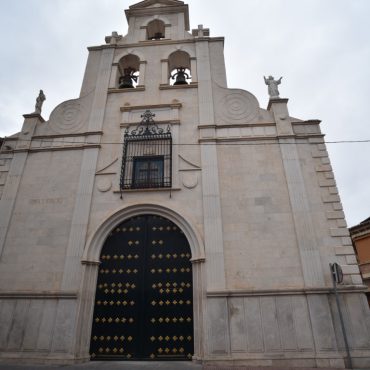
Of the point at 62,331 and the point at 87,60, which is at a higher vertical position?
the point at 87,60

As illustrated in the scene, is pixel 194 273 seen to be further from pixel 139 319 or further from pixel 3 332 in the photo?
pixel 3 332

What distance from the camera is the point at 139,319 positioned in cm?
855

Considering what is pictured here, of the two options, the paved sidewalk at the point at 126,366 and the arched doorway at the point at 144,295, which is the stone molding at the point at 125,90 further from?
the paved sidewalk at the point at 126,366

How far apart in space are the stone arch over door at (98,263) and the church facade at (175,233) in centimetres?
4

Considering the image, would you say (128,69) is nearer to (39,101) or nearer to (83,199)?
(39,101)

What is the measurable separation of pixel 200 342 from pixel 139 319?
1.98 meters

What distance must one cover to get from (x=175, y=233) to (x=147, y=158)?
3.16 metres

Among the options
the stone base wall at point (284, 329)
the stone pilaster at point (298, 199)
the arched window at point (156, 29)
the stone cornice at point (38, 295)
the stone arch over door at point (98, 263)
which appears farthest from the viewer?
the arched window at point (156, 29)

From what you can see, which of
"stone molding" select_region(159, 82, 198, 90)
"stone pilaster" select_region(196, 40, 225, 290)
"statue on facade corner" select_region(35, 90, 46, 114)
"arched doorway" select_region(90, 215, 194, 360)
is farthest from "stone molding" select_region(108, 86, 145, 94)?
"arched doorway" select_region(90, 215, 194, 360)

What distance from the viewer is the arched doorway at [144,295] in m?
8.25

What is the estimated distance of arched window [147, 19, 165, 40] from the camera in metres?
14.9

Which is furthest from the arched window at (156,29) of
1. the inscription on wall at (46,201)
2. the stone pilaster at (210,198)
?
the inscription on wall at (46,201)

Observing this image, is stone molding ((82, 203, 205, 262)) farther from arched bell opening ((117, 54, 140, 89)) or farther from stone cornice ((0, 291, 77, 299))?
arched bell opening ((117, 54, 140, 89))

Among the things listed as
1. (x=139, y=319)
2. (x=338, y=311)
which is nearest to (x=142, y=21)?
(x=139, y=319)
